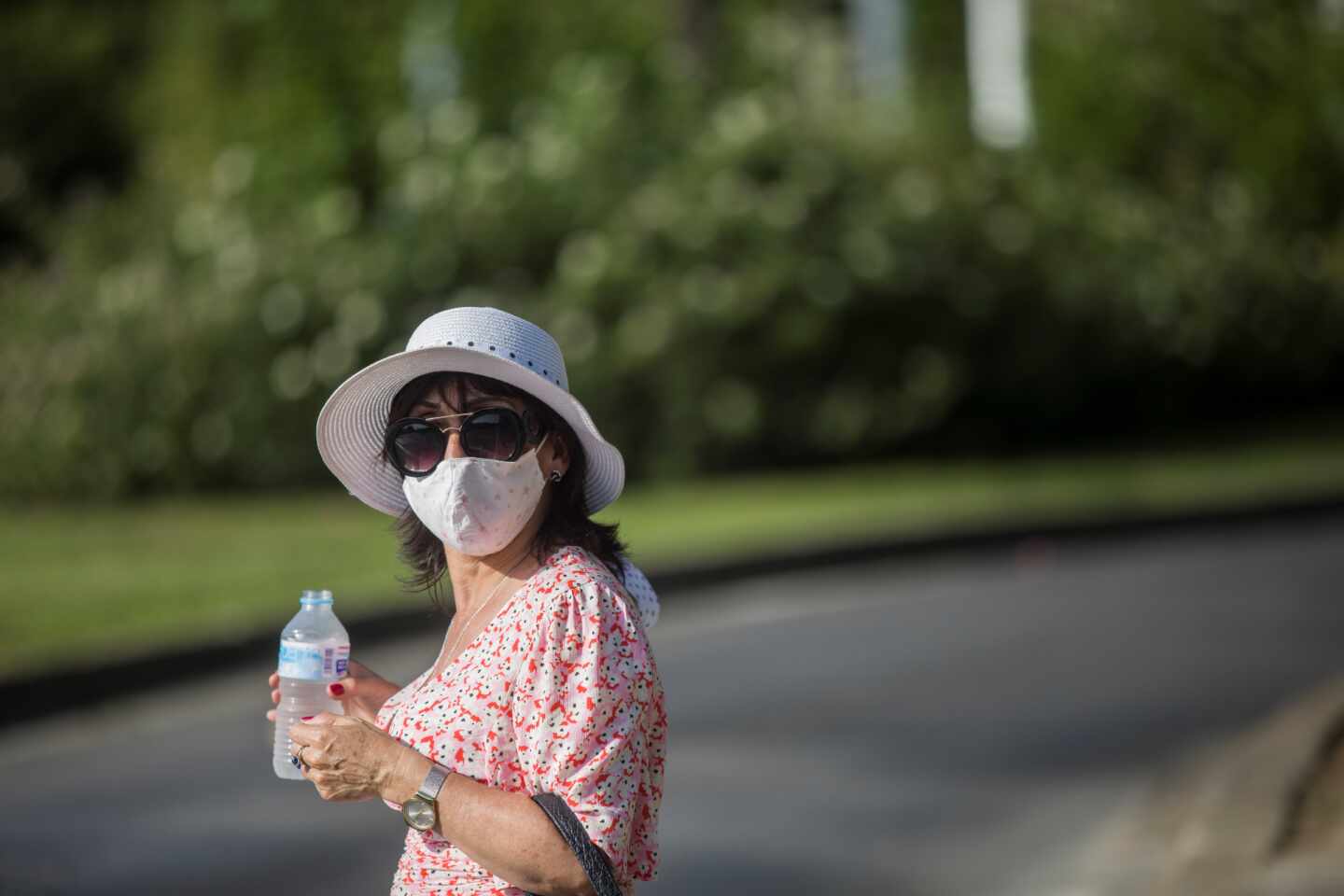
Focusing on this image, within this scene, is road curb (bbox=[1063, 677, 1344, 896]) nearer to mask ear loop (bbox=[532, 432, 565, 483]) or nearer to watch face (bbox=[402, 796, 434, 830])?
mask ear loop (bbox=[532, 432, 565, 483])

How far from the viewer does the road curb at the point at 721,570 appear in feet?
34.6

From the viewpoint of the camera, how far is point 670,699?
1070 cm

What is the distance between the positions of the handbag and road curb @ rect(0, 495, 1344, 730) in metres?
2.52

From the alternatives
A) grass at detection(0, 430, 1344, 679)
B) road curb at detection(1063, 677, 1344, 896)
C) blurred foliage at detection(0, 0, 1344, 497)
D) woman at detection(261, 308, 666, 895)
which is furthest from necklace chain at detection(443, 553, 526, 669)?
blurred foliage at detection(0, 0, 1344, 497)

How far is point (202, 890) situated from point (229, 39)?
29250 millimetres

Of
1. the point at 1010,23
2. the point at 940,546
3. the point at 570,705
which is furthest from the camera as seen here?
the point at 1010,23

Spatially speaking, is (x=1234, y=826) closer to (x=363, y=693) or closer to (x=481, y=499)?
(x=363, y=693)

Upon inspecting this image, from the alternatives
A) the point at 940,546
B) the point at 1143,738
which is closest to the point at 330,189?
the point at 940,546

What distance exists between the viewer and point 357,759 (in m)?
2.86

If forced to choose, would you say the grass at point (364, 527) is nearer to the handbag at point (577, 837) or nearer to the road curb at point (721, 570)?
the road curb at point (721, 570)

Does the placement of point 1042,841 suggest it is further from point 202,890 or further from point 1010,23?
point 1010,23

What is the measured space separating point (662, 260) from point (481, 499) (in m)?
22.8

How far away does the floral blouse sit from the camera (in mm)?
2770

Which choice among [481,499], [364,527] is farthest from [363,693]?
[364,527]
